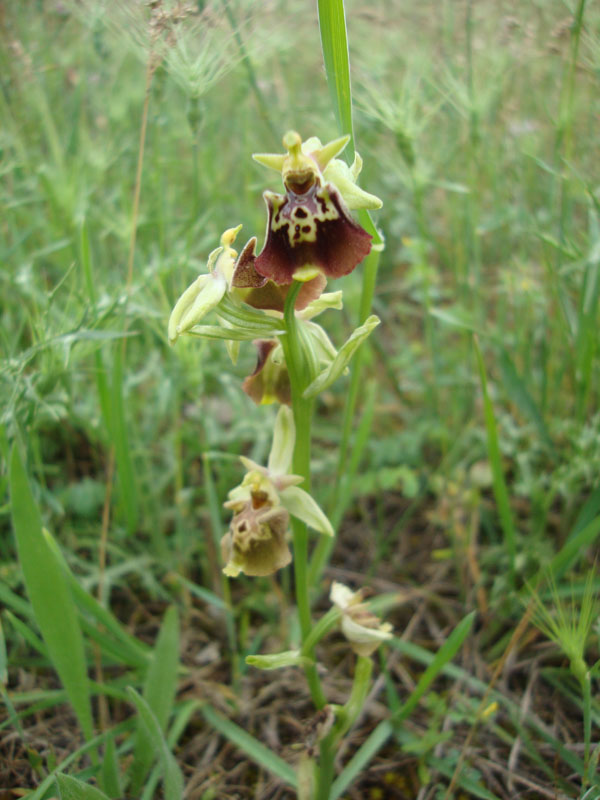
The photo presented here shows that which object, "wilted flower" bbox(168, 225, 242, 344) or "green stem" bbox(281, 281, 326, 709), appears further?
"green stem" bbox(281, 281, 326, 709)

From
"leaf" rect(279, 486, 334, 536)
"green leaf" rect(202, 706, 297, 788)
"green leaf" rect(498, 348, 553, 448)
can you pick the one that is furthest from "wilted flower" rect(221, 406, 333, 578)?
"green leaf" rect(498, 348, 553, 448)

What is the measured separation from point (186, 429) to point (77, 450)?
0.42 metres

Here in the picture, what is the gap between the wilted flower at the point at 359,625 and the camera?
4.35ft

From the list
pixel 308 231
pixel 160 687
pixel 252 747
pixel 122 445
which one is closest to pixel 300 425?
pixel 308 231

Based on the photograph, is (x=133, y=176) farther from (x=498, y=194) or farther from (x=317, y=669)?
(x=317, y=669)

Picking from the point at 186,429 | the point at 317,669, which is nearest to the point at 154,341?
the point at 186,429

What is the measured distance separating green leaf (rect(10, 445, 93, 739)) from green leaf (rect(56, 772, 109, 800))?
0.28m

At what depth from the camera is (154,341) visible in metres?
1.92

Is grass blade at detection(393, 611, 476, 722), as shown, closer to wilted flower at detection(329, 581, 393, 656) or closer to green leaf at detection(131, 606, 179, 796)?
wilted flower at detection(329, 581, 393, 656)

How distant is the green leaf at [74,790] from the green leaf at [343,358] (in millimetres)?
791

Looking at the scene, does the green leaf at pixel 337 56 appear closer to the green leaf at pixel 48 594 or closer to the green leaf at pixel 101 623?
the green leaf at pixel 48 594

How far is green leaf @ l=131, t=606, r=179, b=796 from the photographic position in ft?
4.62

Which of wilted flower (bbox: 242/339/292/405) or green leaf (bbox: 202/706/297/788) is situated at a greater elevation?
wilted flower (bbox: 242/339/292/405)

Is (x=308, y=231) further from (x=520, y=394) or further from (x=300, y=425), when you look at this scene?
(x=520, y=394)
